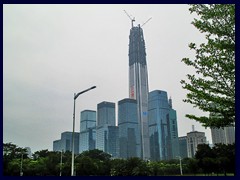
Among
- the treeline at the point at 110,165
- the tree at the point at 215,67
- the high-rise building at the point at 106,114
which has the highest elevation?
the high-rise building at the point at 106,114

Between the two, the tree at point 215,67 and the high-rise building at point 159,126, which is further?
the high-rise building at point 159,126

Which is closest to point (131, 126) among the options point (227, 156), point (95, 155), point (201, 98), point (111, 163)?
point (95, 155)

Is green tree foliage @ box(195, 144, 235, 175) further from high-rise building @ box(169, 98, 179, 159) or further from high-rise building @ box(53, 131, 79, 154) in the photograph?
high-rise building @ box(53, 131, 79, 154)

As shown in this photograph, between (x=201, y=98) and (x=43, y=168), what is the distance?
122 feet

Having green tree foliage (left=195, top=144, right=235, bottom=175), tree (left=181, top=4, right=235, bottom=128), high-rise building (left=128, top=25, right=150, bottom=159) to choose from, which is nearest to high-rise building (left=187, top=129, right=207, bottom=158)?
high-rise building (left=128, top=25, right=150, bottom=159)

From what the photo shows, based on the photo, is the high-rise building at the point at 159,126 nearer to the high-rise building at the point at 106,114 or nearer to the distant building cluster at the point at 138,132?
the distant building cluster at the point at 138,132

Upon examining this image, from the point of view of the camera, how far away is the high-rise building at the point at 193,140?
409 feet

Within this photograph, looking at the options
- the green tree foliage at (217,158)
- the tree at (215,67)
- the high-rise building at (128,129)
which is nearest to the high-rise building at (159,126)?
the high-rise building at (128,129)

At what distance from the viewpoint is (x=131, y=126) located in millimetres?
163375

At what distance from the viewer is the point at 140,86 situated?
7224 inches

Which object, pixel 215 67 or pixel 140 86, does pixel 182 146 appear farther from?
pixel 215 67

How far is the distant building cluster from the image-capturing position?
146000 mm

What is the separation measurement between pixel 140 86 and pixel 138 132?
1265 inches

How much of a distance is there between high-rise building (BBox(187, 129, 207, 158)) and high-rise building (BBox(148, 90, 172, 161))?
1582cm
